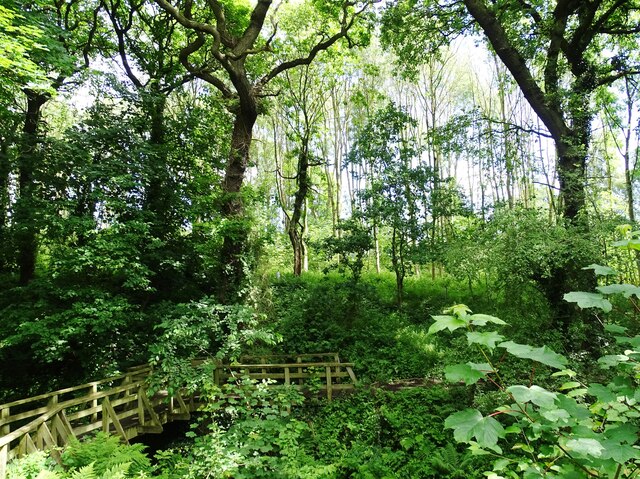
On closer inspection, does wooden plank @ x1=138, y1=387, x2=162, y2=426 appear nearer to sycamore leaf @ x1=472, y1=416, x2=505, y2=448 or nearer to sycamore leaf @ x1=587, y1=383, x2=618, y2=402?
sycamore leaf @ x1=472, y1=416, x2=505, y2=448

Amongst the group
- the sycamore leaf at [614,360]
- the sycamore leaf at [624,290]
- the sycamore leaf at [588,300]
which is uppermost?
the sycamore leaf at [624,290]

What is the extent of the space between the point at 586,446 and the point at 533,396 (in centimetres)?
23

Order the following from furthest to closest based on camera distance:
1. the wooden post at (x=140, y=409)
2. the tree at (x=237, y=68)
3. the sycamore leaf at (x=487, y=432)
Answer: the tree at (x=237, y=68) < the wooden post at (x=140, y=409) < the sycamore leaf at (x=487, y=432)

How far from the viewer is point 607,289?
1271 millimetres

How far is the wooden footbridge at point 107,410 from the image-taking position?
16.8ft

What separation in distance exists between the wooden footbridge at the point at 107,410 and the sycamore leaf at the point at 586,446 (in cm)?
526

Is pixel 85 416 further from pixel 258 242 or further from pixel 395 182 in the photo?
pixel 395 182

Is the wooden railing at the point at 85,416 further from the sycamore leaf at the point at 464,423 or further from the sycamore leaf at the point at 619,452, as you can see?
the sycamore leaf at the point at 619,452

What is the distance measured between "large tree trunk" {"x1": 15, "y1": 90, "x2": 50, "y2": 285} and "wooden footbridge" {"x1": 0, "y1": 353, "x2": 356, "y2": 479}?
3882 millimetres

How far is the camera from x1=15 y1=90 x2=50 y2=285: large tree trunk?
7.96 metres

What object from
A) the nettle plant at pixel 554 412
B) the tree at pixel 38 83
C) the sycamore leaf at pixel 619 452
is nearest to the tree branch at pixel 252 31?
the tree at pixel 38 83

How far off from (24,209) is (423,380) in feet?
34.1

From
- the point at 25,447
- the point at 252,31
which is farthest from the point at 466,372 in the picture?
the point at 252,31

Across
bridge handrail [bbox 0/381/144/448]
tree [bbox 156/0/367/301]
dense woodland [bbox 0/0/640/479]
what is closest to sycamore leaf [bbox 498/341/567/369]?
dense woodland [bbox 0/0/640/479]
